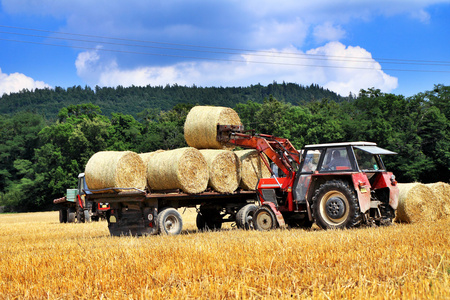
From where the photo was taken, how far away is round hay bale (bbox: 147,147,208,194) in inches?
489

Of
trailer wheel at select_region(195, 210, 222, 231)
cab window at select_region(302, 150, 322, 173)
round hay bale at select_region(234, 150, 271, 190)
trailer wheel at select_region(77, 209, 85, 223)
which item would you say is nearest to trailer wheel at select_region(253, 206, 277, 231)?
cab window at select_region(302, 150, 322, 173)

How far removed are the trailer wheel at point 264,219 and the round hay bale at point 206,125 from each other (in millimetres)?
2613

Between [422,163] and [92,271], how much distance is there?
40581 mm

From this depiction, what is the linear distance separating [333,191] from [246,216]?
3.31 meters

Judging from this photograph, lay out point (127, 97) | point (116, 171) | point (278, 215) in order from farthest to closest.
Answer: point (127, 97) → point (116, 171) → point (278, 215)

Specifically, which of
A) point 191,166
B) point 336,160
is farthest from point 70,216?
point 336,160

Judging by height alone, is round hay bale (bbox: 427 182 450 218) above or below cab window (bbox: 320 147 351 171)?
below

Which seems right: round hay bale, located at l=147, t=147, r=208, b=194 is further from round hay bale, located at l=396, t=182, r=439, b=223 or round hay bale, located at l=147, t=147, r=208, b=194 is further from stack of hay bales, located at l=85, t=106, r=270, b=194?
round hay bale, located at l=396, t=182, r=439, b=223

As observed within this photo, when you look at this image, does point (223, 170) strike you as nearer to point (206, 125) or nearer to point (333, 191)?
point (206, 125)

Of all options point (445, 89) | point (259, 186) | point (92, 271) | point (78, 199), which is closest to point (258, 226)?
point (259, 186)

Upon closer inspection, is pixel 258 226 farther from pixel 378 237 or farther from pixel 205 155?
pixel 378 237

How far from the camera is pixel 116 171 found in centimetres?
1233

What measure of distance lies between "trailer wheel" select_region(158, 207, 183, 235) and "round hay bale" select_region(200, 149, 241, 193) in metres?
1.35

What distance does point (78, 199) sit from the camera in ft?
75.4
